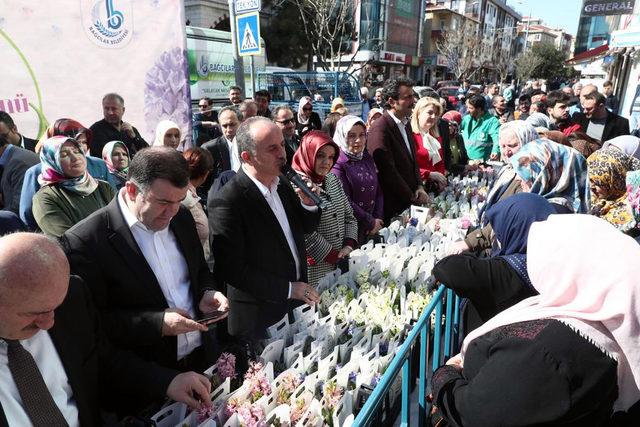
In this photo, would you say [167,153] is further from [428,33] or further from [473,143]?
[428,33]

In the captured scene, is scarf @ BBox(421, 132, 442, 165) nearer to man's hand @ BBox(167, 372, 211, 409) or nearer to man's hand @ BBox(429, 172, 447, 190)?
man's hand @ BBox(429, 172, 447, 190)

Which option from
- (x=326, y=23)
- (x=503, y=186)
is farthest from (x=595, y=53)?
(x=503, y=186)

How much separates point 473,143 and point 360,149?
293cm

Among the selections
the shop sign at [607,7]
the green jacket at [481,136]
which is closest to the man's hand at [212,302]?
the green jacket at [481,136]

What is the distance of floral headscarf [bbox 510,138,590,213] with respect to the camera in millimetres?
2402

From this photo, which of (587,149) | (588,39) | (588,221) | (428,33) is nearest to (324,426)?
(588,221)

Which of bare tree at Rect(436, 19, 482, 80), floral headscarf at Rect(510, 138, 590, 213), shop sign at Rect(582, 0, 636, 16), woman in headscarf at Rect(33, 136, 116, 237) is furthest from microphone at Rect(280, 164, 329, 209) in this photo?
bare tree at Rect(436, 19, 482, 80)

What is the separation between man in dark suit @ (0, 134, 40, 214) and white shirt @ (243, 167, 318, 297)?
6.71ft

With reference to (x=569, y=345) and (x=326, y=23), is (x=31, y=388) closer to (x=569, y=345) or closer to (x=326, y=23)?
(x=569, y=345)

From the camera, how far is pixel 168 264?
5.77ft

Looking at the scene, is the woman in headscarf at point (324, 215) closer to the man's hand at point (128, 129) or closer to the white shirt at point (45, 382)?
the white shirt at point (45, 382)

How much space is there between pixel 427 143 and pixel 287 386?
134 inches

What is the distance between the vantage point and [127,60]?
473 cm

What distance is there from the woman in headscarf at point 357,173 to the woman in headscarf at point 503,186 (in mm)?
835
